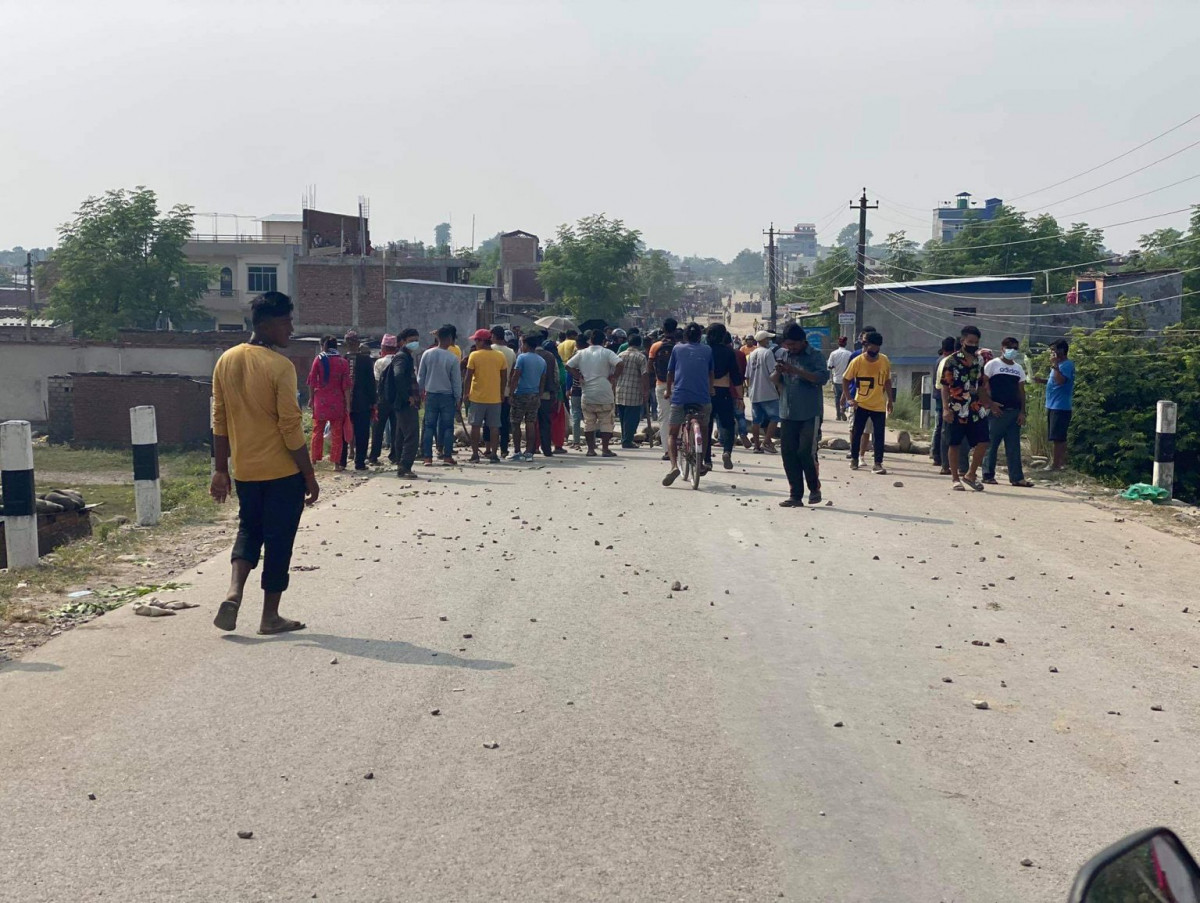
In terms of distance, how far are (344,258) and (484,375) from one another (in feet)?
215

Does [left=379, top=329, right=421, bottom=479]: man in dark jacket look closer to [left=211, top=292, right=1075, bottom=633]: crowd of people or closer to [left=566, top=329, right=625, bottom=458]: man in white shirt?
[left=211, top=292, right=1075, bottom=633]: crowd of people

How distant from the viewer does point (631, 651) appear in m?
7.47

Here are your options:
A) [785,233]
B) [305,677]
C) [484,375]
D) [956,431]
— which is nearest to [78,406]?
[484,375]

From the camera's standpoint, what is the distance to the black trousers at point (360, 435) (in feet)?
59.6

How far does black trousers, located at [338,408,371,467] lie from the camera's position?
18.2 metres

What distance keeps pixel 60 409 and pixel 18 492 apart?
126 feet

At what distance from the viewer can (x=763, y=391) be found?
20.7 metres

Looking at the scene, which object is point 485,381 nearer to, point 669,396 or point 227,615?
point 669,396

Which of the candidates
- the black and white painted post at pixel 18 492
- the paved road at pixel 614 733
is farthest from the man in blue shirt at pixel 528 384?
the black and white painted post at pixel 18 492

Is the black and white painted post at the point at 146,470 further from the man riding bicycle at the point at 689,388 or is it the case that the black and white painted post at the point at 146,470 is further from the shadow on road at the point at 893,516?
the shadow on road at the point at 893,516

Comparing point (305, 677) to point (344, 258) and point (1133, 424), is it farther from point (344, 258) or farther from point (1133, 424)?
point (344, 258)

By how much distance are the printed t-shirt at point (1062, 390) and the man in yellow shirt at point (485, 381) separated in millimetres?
7563

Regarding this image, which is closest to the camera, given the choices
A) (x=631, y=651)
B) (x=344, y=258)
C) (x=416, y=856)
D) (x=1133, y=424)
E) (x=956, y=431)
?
(x=416, y=856)

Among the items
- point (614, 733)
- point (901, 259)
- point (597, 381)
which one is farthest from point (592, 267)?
point (614, 733)
